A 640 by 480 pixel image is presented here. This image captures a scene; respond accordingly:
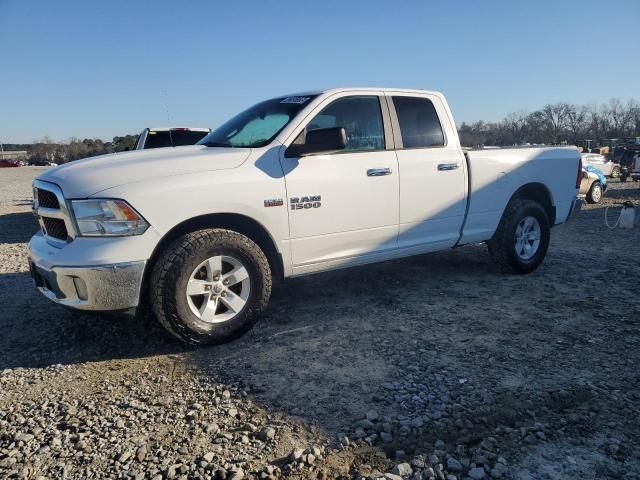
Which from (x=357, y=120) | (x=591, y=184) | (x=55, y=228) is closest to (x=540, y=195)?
(x=357, y=120)

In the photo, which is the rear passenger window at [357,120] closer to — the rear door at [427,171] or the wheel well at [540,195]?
the rear door at [427,171]

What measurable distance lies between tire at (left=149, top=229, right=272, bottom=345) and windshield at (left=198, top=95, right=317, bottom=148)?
0.98m

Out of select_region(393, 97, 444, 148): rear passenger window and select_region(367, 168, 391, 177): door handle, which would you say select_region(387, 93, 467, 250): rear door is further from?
select_region(367, 168, 391, 177): door handle

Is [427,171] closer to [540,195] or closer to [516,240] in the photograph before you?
[516,240]

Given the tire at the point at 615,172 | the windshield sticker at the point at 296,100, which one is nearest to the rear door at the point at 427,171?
the windshield sticker at the point at 296,100

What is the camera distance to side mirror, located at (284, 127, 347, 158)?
154 inches

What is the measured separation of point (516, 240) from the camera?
18.8 ft

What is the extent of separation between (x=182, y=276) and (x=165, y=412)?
0.99 meters

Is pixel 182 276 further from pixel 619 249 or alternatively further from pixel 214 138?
pixel 619 249

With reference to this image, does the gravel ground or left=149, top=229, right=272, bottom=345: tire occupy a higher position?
left=149, top=229, right=272, bottom=345: tire

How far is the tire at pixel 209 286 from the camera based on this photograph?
350 centimetres

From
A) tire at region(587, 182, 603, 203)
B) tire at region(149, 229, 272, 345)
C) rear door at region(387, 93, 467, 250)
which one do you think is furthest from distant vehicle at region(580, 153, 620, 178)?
tire at region(149, 229, 272, 345)

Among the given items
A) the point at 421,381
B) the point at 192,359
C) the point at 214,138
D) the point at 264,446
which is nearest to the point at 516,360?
the point at 421,381

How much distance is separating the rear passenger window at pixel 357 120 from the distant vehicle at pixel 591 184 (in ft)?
39.7
